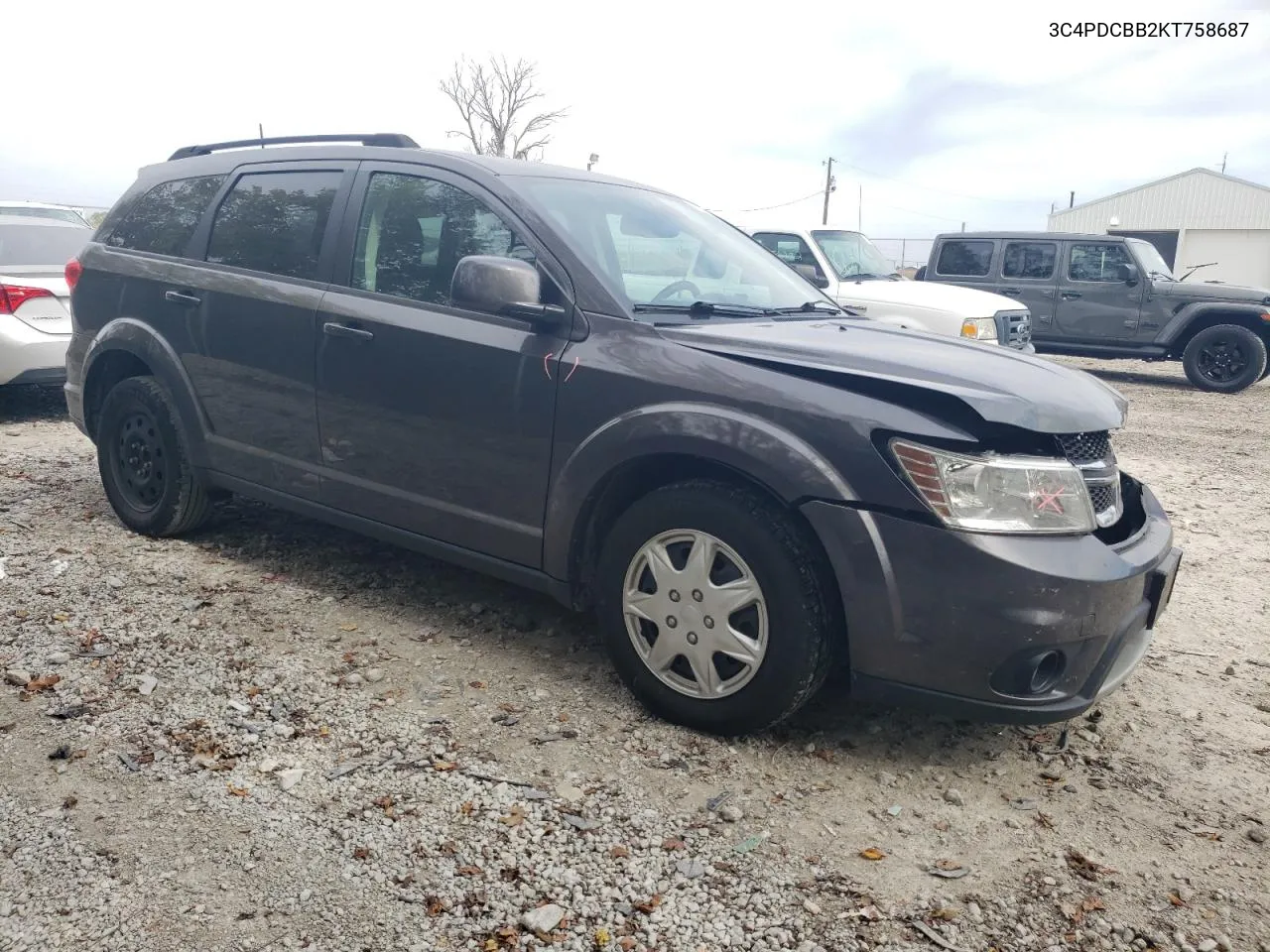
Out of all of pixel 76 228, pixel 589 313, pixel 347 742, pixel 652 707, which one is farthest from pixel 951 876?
pixel 76 228

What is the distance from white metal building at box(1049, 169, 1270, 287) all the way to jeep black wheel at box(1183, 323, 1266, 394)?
27.0m

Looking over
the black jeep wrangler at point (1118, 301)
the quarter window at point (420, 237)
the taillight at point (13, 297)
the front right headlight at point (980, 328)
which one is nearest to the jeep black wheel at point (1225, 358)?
the black jeep wrangler at point (1118, 301)

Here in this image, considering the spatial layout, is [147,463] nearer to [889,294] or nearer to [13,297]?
[13,297]

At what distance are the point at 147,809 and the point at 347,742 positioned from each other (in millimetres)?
582

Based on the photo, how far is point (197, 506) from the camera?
4855 millimetres

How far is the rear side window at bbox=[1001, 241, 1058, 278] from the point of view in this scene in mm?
13758

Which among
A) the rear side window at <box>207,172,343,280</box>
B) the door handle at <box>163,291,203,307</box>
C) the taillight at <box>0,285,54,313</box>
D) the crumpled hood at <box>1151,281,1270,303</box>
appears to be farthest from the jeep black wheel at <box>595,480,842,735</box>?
the crumpled hood at <box>1151,281,1270,303</box>

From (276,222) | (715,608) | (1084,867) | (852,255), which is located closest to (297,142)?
(276,222)

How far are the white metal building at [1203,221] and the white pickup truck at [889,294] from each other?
30.4m

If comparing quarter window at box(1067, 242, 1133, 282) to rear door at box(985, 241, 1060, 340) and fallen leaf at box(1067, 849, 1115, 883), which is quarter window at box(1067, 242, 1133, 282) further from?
fallen leaf at box(1067, 849, 1115, 883)

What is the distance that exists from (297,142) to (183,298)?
0.86 meters

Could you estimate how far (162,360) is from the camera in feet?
15.3

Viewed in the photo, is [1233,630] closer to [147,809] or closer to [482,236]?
[482,236]

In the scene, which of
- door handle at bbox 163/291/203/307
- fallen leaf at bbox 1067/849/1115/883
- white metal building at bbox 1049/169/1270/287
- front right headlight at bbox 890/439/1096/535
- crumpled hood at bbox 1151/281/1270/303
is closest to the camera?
fallen leaf at bbox 1067/849/1115/883
